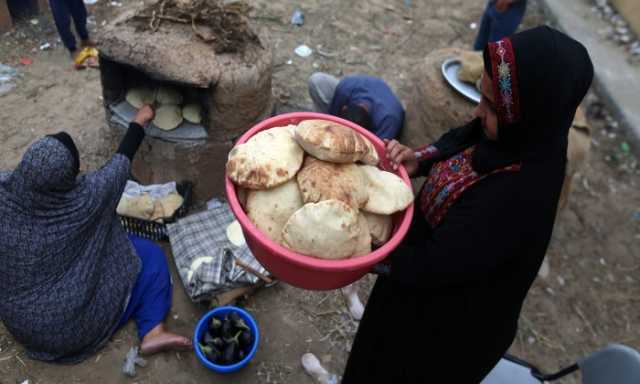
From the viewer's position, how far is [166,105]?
3.26m

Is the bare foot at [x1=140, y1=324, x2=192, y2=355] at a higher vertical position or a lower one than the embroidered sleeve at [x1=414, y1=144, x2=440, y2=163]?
lower

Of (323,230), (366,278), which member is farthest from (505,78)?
(366,278)

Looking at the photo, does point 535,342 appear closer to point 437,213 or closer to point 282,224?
point 437,213

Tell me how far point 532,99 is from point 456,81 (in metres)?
2.23

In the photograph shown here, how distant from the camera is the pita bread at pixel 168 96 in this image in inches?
128

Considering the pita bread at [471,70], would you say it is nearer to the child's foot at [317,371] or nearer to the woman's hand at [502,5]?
the woman's hand at [502,5]

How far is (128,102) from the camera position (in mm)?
3357

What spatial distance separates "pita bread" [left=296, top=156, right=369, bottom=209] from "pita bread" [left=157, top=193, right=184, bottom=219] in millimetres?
2240

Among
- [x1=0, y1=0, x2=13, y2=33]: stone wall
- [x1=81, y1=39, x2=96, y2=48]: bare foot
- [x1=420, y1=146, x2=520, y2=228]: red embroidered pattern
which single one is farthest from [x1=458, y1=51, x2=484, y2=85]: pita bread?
[x1=0, y1=0, x2=13, y2=33]: stone wall

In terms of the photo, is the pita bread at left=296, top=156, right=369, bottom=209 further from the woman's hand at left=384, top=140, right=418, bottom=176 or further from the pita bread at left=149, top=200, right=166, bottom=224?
the pita bread at left=149, top=200, right=166, bottom=224

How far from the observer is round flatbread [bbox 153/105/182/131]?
10.5 ft

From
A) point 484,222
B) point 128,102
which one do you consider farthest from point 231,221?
point 484,222

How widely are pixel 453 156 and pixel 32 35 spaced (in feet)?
17.7

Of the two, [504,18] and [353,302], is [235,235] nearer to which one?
[353,302]
